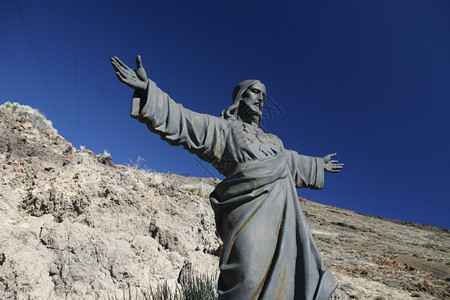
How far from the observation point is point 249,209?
2441 millimetres

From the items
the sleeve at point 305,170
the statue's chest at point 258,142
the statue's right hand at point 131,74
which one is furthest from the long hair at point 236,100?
the statue's right hand at point 131,74

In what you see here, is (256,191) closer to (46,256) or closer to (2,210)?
(46,256)

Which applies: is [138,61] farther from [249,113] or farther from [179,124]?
[249,113]

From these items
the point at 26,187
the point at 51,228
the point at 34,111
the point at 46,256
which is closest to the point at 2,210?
the point at 26,187

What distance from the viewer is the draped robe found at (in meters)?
2.28

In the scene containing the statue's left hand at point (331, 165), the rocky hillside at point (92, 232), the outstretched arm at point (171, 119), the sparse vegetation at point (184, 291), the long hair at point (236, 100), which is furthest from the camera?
the sparse vegetation at point (184, 291)

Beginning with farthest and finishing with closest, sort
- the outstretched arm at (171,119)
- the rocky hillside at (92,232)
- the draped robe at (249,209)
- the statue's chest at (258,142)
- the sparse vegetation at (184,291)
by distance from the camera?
the sparse vegetation at (184,291) < the rocky hillside at (92,232) < the statue's chest at (258,142) < the outstretched arm at (171,119) < the draped robe at (249,209)

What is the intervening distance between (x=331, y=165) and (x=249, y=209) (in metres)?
1.45

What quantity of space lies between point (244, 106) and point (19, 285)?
3227 mm

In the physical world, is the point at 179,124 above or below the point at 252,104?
below

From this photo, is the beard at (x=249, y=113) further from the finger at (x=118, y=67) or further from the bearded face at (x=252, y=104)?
Answer: the finger at (x=118, y=67)

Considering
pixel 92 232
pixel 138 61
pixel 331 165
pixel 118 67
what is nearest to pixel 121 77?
pixel 118 67

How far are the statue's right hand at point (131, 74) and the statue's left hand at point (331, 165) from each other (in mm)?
2086

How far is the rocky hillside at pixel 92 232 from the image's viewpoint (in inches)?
153
